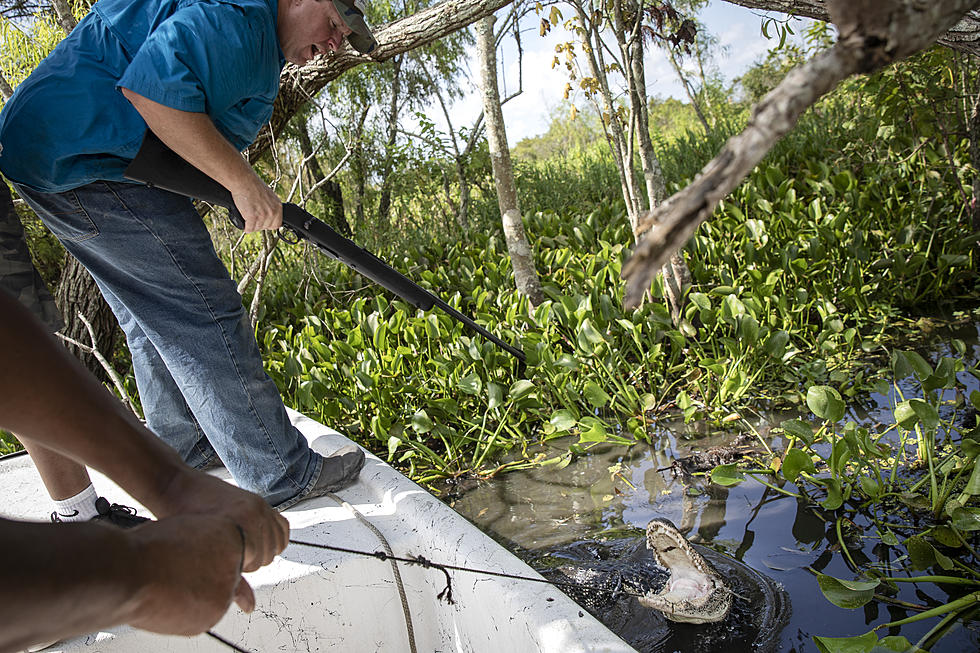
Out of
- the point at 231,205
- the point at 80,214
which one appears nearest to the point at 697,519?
the point at 231,205

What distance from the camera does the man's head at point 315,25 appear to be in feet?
6.10

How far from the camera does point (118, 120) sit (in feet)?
5.69

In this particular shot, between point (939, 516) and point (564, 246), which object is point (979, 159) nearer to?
point (564, 246)

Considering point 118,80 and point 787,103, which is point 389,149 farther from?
point 787,103

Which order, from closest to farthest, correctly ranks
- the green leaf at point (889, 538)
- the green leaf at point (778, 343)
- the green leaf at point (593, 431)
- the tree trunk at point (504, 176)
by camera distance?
the green leaf at point (889, 538)
the green leaf at point (593, 431)
the green leaf at point (778, 343)
the tree trunk at point (504, 176)

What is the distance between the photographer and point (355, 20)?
6.27 feet

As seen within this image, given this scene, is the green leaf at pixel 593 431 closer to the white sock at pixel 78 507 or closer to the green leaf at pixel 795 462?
the green leaf at pixel 795 462

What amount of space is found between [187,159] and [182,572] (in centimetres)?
131

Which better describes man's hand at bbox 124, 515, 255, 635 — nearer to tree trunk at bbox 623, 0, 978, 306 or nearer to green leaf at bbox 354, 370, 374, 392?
tree trunk at bbox 623, 0, 978, 306

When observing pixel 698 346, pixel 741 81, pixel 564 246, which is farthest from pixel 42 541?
pixel 741 81

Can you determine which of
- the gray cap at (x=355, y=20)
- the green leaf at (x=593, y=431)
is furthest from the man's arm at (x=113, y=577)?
the green leaf at (x=593, y=431)

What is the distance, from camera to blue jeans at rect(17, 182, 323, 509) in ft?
5.95

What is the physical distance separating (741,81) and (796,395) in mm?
17704

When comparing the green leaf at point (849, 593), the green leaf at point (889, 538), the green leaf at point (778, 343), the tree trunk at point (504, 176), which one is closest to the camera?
the green leaf at point (849, 593)
